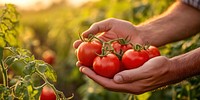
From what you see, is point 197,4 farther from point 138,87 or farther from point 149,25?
point 138,87

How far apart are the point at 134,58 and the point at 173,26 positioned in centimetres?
99

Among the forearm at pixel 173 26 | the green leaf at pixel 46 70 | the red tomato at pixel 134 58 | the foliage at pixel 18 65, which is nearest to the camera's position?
the foliage at pixel 18 65

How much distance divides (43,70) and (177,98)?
1479mm

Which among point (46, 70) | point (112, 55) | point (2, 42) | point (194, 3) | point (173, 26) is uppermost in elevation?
point (2, 42)

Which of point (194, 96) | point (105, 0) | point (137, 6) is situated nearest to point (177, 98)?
point (194, 96)

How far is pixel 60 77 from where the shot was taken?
7582 mm

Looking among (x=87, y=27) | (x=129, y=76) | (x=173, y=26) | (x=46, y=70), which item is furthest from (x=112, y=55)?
(x=87, y=27)

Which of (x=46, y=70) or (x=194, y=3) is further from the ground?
(x=46, y=70)

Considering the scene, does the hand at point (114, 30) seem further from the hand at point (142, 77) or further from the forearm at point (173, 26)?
the hand at point (142, 77)

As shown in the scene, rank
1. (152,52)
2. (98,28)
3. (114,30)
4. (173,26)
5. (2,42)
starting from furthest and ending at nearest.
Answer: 1. (173,26)
2. (114,30)
3. (98,28)
4. (152,52)
5. (2,42)

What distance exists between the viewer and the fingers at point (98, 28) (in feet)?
10.1

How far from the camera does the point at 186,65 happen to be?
2.91m

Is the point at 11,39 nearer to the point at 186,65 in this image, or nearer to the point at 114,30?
the point at 114,30

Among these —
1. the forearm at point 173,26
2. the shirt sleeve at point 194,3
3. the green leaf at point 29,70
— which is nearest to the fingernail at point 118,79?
the green leaf at point 29,70
